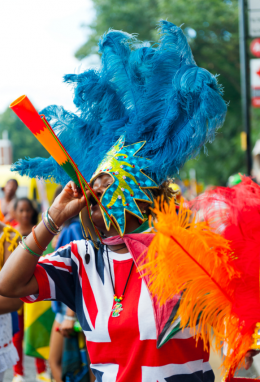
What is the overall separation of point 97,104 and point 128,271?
0.87 metres

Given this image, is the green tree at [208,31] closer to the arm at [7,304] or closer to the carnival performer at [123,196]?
the carnival performer at [123,196]

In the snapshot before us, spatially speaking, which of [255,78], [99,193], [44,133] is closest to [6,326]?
[99,193]

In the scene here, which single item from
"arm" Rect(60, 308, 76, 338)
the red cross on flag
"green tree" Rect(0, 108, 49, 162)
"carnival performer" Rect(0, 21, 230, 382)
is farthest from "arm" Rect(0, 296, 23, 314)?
"green tree" Rect(0, 108, 49, 162)

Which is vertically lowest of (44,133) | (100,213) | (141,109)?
(100,213)

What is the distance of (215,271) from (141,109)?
2.98 ft

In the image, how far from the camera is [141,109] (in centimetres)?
200

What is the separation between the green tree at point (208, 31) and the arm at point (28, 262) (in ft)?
46.3

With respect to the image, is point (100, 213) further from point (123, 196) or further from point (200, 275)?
point (200, 275)

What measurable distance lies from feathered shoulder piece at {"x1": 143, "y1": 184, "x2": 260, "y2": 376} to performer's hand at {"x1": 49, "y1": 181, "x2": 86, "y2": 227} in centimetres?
40

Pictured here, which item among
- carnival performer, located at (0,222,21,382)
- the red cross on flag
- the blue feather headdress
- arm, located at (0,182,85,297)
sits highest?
the blue feather headdress

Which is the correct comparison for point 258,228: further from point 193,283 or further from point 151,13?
point 151,13

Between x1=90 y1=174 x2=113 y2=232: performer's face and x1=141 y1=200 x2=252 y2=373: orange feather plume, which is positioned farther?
x1=90 y1=174 x2=113 y2=232: performer's face

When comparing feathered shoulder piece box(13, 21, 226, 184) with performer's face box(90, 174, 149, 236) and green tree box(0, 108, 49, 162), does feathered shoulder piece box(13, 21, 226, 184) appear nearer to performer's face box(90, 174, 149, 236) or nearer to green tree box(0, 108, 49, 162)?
performer's face box(90, 174, 149, 236)

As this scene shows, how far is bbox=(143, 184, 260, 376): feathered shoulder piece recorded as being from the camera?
1405mm
